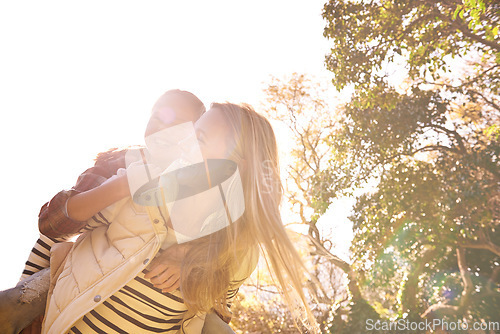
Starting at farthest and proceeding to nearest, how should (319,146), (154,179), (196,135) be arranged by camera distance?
(319,146)
(196,135)
(154,179)

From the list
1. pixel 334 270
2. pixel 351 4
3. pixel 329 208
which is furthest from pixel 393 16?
pixel 334 270

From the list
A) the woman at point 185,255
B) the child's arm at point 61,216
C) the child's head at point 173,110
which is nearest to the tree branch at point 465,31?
the child's head at point 173,110

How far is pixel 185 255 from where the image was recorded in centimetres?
152

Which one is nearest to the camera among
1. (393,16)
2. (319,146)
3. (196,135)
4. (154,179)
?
(154,179)

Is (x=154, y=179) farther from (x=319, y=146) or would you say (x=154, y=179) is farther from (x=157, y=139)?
(x=319, y=146)

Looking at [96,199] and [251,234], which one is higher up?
[96,199]

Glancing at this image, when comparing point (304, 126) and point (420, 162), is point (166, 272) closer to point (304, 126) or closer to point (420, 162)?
point (420, 162)

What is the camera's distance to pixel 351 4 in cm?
609

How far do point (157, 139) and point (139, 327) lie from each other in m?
0.98

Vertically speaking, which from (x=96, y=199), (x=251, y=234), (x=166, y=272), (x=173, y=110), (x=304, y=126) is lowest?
(x=166, y=272)

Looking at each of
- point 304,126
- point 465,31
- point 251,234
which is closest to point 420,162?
point 465,31

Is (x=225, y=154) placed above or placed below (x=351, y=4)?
below

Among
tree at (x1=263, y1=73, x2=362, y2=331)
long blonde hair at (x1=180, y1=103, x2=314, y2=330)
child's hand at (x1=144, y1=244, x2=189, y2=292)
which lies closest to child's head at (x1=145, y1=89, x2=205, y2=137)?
long blonde hair at (x1=180, y1=103, x2=314, y2=330)

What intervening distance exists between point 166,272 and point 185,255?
0.11 metres
